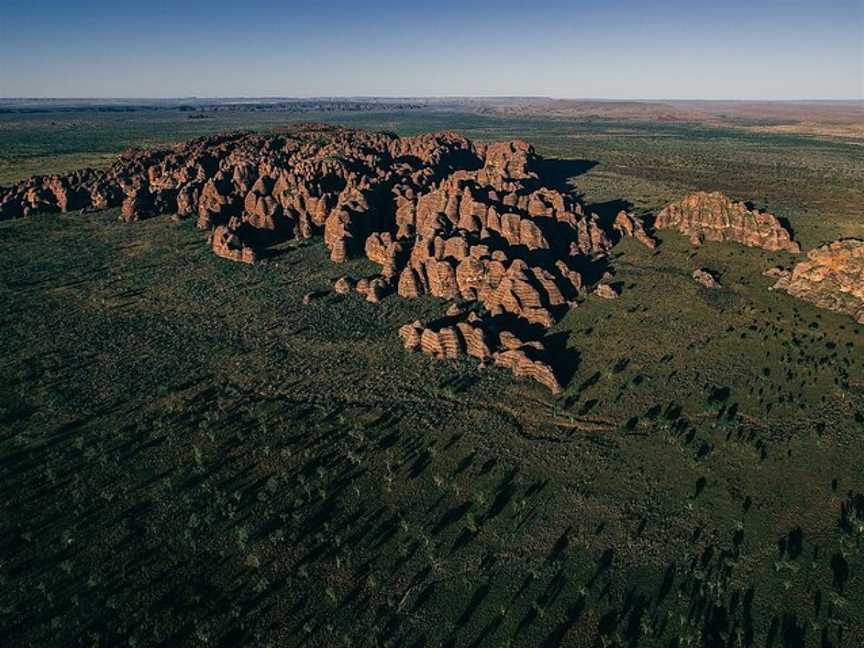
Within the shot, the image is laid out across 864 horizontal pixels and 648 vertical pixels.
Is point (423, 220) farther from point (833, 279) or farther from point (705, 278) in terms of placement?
point (833, 279)

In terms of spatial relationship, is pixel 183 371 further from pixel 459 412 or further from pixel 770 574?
pixel 770 574

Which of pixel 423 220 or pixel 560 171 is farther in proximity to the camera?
pixel 560 171

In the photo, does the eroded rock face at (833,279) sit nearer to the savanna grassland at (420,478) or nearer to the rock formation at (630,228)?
the savanna grassland at (420,478)

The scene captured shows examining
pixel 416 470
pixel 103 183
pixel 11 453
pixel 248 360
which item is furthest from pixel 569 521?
pixel 103 183

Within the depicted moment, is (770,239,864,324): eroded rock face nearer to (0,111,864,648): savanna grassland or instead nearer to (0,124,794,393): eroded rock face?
(0,111,864,648): savanna grassland

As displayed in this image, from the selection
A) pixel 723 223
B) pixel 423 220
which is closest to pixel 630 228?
pixel 723 223

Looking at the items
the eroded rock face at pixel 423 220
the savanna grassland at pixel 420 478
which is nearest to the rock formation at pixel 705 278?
the savanna grassland at pixel 420 478

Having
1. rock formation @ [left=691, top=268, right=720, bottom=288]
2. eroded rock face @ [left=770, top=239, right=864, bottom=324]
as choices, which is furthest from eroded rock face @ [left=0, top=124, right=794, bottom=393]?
eroded rock face @ [left=770, top=239, right=864, bottom=324]
